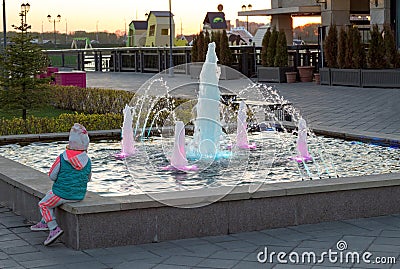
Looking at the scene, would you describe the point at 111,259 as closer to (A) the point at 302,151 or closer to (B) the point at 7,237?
(B) the point at 7,237

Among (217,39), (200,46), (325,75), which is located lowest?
(325,75)

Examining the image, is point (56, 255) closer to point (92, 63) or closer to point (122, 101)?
point (122, 101)

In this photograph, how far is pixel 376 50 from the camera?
2739 centimetres

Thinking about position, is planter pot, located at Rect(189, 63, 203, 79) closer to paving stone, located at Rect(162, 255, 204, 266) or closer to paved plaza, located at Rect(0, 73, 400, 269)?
paved plaza, located at Rect(0, 73, 400, 269)

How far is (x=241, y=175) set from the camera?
33.1ft

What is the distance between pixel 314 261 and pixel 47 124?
911 cm

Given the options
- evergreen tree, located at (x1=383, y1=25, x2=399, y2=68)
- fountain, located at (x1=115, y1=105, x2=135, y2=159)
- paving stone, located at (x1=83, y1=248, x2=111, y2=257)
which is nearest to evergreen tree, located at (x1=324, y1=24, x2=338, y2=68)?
evergreen tree, located at (x1=383, y1=25, x2=399, y2=68)

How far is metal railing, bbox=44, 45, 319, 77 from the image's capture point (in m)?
33.0

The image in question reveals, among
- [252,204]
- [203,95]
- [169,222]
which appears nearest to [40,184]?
[169,222]

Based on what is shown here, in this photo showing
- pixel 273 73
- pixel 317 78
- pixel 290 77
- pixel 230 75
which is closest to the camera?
pixel 230 75

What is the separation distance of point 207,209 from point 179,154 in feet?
11.9

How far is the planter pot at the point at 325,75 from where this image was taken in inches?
1152

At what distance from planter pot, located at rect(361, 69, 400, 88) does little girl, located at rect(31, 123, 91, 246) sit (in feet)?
67.1

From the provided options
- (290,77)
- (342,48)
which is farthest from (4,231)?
(290,77)
